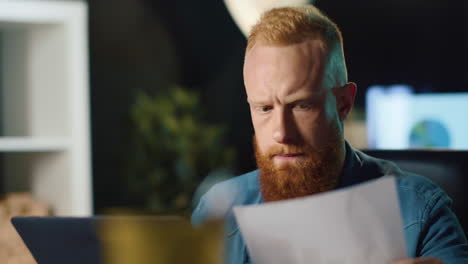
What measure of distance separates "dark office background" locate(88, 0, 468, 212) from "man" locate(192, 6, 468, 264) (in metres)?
1.85

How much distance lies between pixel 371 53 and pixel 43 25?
5.31 ft

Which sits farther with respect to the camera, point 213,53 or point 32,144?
point 213,53

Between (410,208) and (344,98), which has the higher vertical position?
(344,98)

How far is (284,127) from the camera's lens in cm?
100

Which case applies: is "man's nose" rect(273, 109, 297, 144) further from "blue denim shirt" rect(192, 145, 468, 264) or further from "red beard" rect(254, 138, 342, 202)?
"blue denim shirt" rect(192, 145, 468, 264)

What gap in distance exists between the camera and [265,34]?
3.33 ft

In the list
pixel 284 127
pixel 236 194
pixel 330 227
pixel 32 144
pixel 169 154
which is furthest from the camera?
pixel 169 154

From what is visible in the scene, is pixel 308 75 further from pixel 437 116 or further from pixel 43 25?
pixel 437 116

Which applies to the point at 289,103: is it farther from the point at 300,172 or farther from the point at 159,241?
the point at 159,241

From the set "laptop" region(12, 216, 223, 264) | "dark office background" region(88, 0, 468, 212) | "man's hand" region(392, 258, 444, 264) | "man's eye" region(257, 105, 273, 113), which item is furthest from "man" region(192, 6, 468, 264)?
"dark office background" region(88, 0, 468, 212)

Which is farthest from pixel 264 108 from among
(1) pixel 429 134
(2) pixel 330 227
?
(1) pixel 429 134

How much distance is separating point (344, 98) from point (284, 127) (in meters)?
0.11

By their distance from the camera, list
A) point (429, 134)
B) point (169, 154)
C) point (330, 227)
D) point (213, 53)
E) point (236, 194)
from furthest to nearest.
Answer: point (213, 53)
point (169, 154)
point (429, 134)
point (236, 194)
point (330, 227)

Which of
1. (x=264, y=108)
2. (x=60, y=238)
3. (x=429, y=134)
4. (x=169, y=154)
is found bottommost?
(x=169, y=154)
